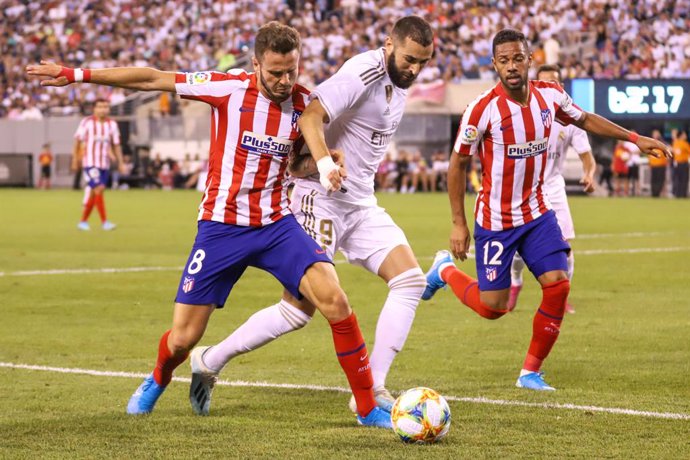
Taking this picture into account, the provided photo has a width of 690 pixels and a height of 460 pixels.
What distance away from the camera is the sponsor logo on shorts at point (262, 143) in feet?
20.7

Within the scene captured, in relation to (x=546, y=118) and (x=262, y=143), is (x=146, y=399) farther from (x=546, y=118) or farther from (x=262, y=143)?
(x=546, y=118)

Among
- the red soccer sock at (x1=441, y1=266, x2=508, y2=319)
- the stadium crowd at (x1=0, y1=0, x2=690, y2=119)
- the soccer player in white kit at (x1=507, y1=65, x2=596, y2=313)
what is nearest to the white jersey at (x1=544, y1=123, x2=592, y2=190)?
the soccer player in white kit at (x1=507, y1=65, x2=596, y2=313)

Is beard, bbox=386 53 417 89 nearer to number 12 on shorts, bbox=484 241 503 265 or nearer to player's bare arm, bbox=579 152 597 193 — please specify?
number 12 on shorts, bbox=484 241 503 265

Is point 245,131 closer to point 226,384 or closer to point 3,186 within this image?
point 226,384

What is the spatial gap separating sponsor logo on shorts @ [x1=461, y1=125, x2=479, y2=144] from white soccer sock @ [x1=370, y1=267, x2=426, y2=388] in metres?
1.03

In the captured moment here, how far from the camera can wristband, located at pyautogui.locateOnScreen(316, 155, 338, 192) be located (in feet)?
Answer: 18.7

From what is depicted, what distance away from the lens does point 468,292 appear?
27.2 ft

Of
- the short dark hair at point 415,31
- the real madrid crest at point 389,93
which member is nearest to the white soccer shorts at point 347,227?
the real madrid crest at point 389,93

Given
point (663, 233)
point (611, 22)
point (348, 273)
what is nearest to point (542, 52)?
point (611, 22)

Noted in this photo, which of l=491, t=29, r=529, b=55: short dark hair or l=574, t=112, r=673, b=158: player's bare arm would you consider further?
l=574, t=112, r=673, b=158: player's bare arm

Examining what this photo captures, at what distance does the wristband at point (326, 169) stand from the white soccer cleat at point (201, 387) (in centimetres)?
145

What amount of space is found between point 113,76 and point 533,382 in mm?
3077

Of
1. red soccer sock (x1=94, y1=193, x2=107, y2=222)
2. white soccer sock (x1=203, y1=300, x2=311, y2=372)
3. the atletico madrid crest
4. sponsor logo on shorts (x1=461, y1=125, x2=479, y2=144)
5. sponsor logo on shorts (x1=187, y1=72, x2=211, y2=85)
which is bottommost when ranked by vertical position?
red soccer sock (x1=94, y1=193, x2=107, y2=222)

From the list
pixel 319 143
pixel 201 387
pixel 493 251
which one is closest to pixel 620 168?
pixel 493 251
